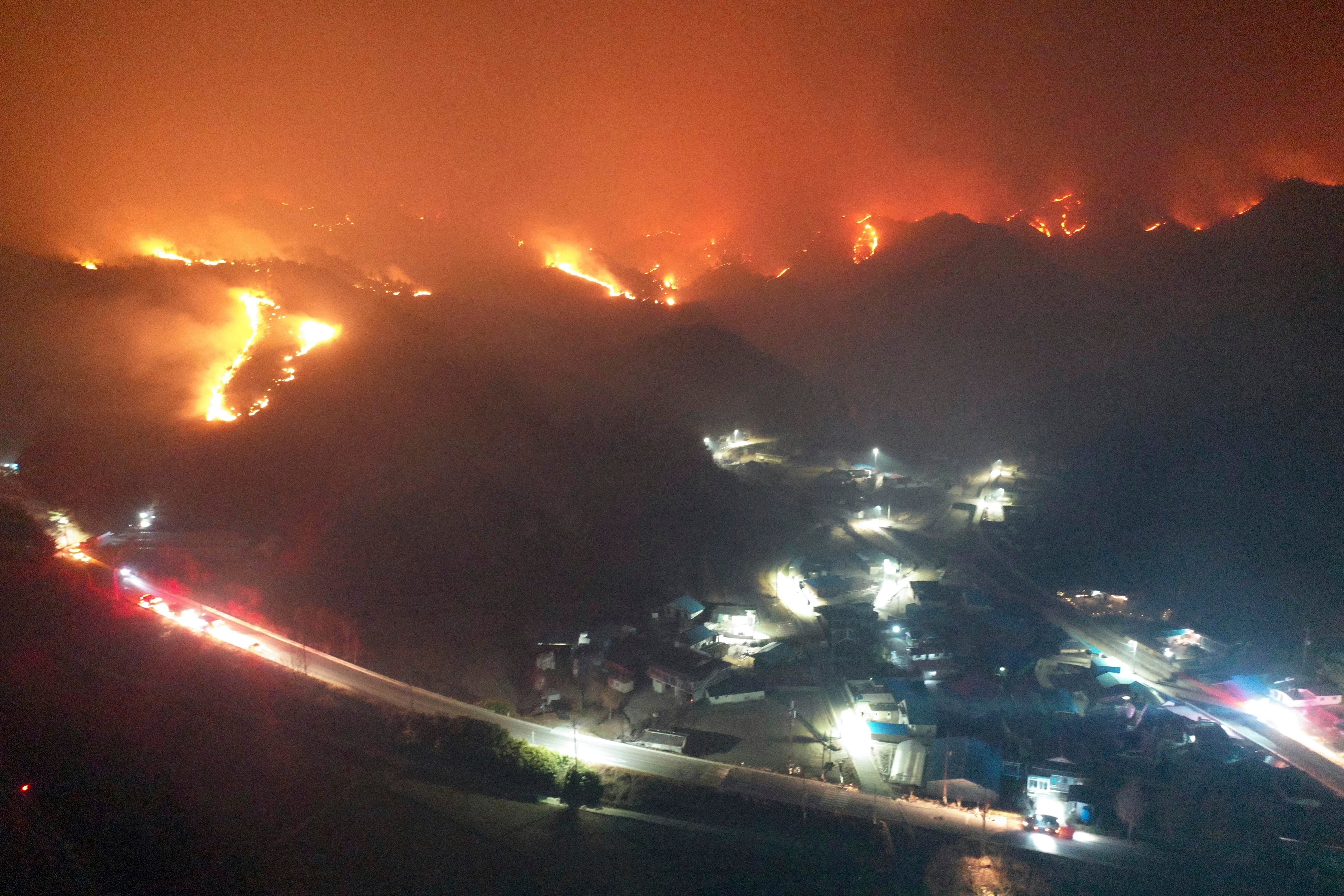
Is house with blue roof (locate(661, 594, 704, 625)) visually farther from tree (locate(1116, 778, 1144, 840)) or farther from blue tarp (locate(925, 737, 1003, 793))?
tree (locate(1116, 778, 1144, 840))

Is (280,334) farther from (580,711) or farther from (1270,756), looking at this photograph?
(1270,756)

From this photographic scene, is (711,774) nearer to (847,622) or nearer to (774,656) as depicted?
(774,656)

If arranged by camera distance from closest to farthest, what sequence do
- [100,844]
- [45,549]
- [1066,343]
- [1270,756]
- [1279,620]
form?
1. [100,844]
2. [1270,756]
3. [45,549]
4. [1279,620]
5. [1066,343]

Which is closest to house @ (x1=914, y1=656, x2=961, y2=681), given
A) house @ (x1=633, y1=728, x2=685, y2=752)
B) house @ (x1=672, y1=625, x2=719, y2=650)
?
house @ (x1=672, y1=625, x2=719, y2=650)

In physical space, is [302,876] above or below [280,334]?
below

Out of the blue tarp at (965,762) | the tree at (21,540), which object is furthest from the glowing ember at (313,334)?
the blue tarp at (965,762)

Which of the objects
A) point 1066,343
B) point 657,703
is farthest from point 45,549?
point 1066,343
